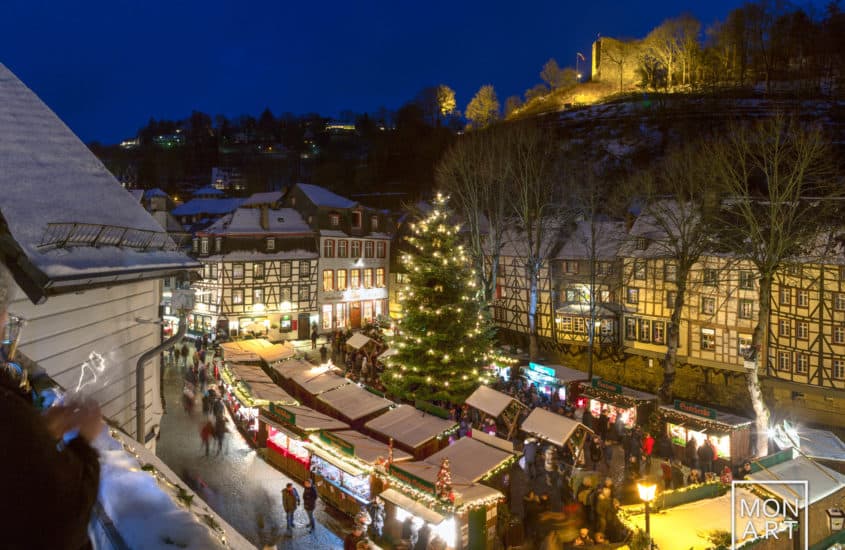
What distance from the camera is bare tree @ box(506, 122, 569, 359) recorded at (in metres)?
27.7

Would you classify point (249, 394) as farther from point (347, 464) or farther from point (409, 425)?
point (409, 425)

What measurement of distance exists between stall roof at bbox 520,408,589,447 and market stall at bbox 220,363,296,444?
281 inches

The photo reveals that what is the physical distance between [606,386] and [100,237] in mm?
16819

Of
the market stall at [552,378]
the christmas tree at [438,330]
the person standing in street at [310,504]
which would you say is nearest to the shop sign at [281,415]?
the person standing in street at [310,504]

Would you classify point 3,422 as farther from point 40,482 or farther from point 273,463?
point 273,463

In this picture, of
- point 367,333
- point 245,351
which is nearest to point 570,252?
point 367,333

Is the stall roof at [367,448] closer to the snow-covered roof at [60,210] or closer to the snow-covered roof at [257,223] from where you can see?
the snow-covered roof at [60,210]

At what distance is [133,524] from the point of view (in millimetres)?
2719

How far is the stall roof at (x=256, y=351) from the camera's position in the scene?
853 inches

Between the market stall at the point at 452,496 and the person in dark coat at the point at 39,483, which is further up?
the person in dark coat at the point at 39,483

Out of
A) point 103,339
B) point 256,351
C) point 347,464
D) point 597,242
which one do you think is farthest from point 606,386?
point 103,339

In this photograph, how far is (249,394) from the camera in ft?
55.7

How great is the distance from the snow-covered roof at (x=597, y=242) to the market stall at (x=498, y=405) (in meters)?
15.4

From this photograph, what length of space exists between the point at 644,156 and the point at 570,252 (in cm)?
2642
